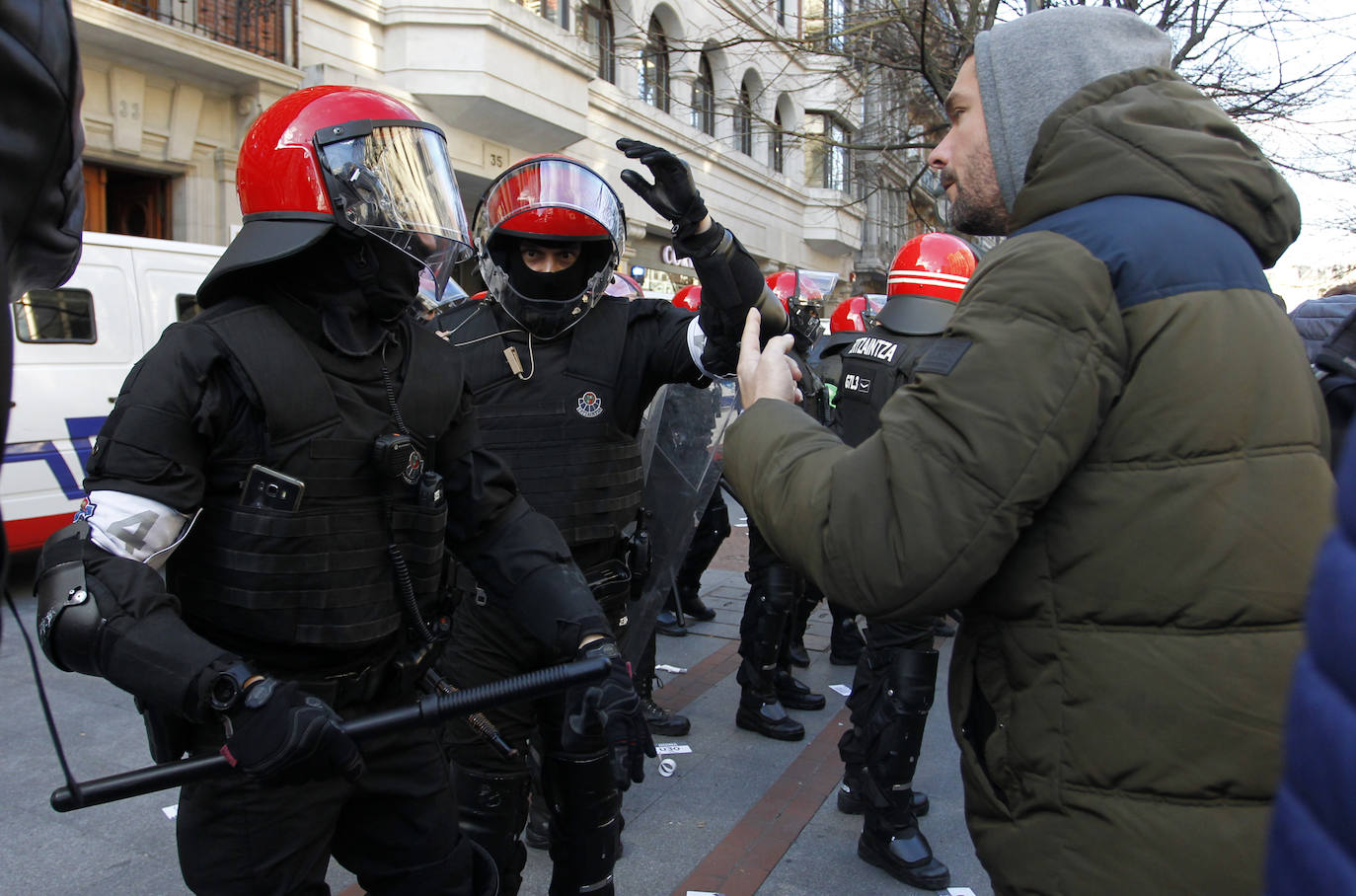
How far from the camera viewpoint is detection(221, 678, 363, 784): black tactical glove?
1.58 meters

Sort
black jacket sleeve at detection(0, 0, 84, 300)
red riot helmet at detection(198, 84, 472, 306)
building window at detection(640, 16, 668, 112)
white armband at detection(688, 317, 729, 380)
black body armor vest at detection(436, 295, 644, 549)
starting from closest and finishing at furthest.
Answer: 1. black jacket sleeve at detection(0, 0, 84, 300)
2. red riot helmet at detection(198, 84, 472, 306)
3. white armband at detection(688, 317, 729, 380)
4. black body armor vest at detection(436, 295, 644, 549)
5. building window at detection(640, 16, 668, 112)

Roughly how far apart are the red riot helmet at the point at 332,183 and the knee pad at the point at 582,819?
1.37 m

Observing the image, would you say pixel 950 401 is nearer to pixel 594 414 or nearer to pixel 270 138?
pixel 270 138

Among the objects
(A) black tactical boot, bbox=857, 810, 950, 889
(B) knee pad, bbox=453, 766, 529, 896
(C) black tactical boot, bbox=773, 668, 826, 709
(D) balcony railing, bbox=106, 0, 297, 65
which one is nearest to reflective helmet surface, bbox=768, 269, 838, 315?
(C) black tactical boot, bbox=773, 668, 826, 709

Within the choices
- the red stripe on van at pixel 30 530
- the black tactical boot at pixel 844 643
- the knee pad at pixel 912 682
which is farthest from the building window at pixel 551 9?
the knee pad at pixel 912 682

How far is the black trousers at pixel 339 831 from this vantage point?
5.90ft

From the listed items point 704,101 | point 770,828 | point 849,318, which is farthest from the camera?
point 704,101

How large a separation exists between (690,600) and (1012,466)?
5.50 meters

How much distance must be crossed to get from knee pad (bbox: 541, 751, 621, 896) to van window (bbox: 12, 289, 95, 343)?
561 centimetres

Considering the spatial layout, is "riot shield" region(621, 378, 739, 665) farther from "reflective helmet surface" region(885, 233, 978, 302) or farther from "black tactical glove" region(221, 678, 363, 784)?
"black tactical glove" region(221, 678, 363, 784)

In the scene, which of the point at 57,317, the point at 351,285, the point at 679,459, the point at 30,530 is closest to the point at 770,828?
the point at 679,459

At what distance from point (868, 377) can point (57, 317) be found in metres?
5.61

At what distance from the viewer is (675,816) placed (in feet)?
12.0

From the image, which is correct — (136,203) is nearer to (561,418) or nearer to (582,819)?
(561,418)
